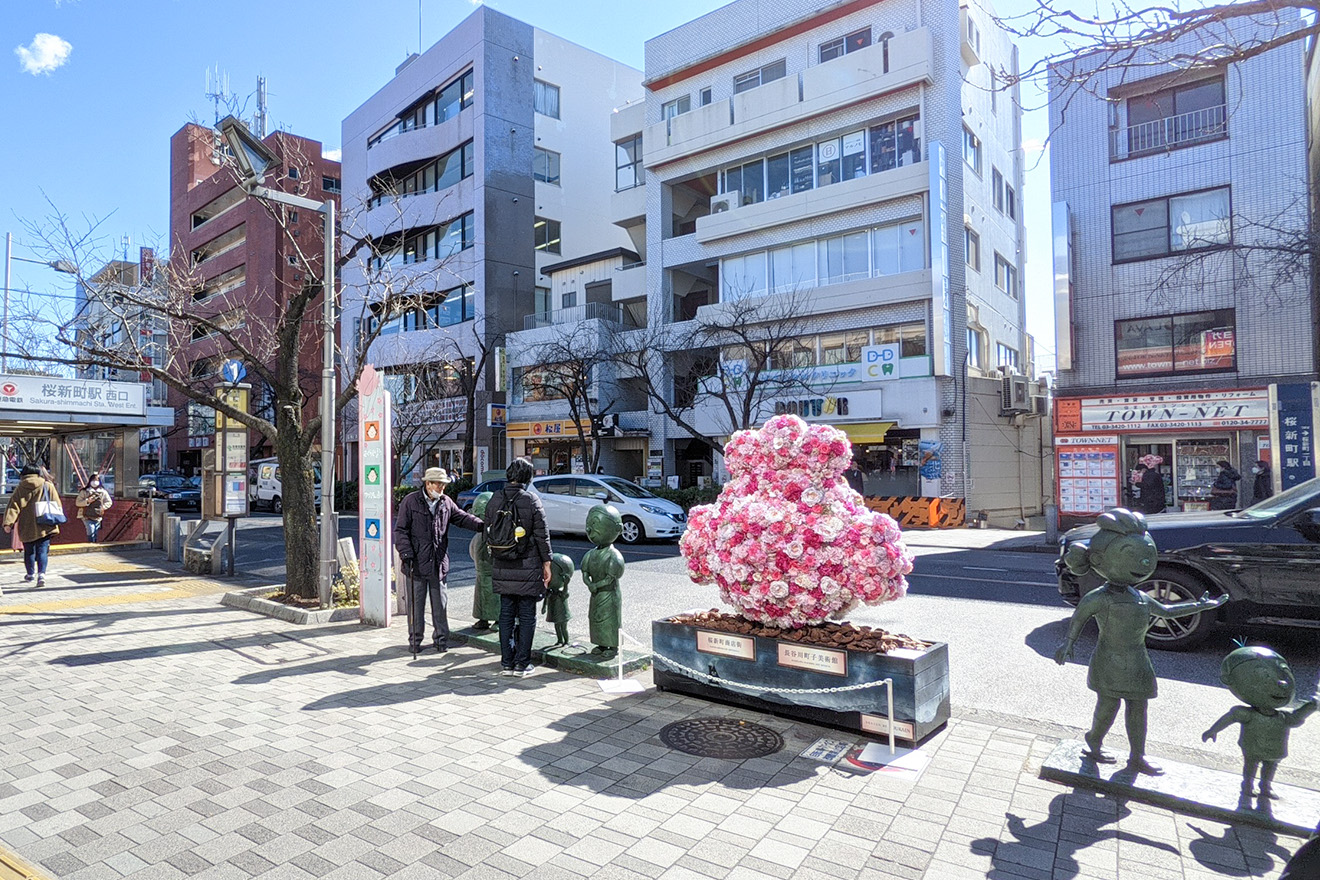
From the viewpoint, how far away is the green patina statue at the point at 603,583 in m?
6.14

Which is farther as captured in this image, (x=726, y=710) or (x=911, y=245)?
(x=911, y=245)

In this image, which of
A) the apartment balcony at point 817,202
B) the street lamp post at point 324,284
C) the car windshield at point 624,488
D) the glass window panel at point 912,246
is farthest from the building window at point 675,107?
the street lamp post at point 324,284

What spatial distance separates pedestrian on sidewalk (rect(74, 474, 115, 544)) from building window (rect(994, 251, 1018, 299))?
2693 cm

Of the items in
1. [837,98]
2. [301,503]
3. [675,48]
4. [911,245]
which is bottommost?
[301,503]

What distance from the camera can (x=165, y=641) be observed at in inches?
289

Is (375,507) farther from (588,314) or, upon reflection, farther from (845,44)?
(588,314)

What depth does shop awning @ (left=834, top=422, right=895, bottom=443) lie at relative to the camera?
2253 cm

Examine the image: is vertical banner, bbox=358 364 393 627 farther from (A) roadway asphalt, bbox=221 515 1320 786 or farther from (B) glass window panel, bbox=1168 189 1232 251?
(B) glass window panel, bbox=1168 189 1232 251

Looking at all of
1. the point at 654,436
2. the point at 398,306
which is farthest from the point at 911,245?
the point at 398,306

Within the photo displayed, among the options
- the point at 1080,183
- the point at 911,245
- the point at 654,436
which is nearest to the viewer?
the point at 1080,183

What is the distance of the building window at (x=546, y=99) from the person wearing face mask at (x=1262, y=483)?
33.2 meters

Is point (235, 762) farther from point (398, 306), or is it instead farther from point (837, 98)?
point (837, 98)

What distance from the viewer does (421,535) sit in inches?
274

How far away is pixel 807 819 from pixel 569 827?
3.58 feet
